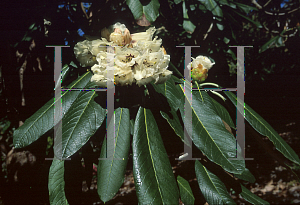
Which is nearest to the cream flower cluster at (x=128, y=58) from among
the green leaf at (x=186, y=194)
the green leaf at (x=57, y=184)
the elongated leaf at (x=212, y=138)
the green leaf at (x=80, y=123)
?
the green leaf at (x=80, y=123)

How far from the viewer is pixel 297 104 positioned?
365 centimetres

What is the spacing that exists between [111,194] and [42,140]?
3.03 ft

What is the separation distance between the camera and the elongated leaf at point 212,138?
71cm

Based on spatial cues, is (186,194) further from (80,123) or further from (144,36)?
(144,36)

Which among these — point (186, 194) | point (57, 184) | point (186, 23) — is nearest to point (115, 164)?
point (57, 184)

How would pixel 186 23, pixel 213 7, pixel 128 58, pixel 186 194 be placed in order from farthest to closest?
pixel 186 23
pixel 213 7
pixel 186 194
pixel 128 58

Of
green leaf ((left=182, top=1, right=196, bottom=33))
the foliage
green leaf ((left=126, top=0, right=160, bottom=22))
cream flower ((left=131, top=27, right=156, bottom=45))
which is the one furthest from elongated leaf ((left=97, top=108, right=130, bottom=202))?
green leaf ((left=182, top=1, right=196, bottom=33))

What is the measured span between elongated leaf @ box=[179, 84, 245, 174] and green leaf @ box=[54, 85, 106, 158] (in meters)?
0.33

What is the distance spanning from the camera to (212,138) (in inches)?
30.0

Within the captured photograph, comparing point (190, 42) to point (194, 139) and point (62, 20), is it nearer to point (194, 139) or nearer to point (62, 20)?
point (62, 20)

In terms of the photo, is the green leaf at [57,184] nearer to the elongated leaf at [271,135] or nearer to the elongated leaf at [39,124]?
the elongated leaf at [39,124]

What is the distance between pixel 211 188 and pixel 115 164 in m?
0.43

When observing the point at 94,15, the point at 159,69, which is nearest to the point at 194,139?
the point at 159,69

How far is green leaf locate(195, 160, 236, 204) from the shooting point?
850mm
